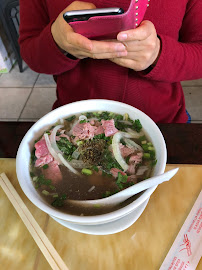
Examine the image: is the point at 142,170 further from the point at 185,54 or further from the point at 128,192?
the point at 185,54

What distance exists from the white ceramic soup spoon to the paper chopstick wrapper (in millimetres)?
170

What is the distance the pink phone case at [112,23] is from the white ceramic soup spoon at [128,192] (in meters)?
0.33

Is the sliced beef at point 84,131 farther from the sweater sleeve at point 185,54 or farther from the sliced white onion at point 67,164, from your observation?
the sweater sleeve at point 185,54

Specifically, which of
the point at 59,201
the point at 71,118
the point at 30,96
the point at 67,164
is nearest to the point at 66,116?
the point at 71,118

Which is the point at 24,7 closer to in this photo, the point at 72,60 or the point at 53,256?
the point at 72,60

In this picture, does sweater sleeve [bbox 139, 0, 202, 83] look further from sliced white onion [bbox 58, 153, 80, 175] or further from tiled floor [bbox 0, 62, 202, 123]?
tiled floor [bbox 0, 62, 202, 123]

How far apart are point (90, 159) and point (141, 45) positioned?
1.08ft

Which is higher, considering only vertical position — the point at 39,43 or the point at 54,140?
the point at 39,43

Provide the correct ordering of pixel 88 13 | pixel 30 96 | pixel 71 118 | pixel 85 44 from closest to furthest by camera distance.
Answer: pixel 88 13 < pixel 85 44 < pixel 71 118 < pixel 30 96

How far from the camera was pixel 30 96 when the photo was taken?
2201 millimetres

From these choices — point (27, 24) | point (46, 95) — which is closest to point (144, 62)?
point (27, 24)

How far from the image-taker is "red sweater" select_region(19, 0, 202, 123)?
750 mm

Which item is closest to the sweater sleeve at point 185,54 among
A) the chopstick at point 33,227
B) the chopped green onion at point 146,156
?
the chopped green onion at point 146,156

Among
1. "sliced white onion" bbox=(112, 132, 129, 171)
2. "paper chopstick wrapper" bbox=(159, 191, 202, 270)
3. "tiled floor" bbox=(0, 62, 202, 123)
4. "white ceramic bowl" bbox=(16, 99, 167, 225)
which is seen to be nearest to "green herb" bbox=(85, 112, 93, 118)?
"white ceramic bowl" bbox=(16, 99, 167, 225)
